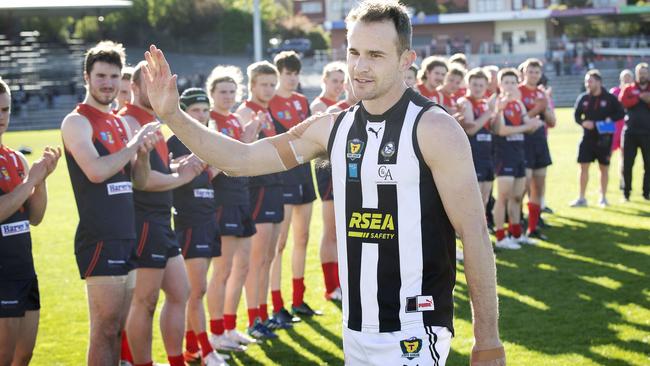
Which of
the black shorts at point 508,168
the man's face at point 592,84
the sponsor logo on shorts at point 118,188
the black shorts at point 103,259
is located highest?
the man's face at point 592,84

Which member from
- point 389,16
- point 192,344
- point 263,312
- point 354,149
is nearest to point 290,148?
point 354,149

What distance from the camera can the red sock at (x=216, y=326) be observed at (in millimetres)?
7285

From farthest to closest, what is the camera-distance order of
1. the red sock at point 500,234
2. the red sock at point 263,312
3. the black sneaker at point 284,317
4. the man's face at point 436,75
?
the red sock at point 500,234 < the man's face at point 436,75 < the black sneaker at point 284,317 < the red sock at point 263,312

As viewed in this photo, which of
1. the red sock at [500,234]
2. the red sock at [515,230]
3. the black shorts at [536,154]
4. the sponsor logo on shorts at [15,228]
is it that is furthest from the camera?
the black shorts at [536,154]

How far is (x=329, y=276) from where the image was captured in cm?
920

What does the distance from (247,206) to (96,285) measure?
220cm

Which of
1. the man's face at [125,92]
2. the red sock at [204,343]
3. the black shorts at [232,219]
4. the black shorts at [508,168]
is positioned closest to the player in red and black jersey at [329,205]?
the black shorts at [232,219]

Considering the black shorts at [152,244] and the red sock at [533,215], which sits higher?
the black shorts at [152,244]

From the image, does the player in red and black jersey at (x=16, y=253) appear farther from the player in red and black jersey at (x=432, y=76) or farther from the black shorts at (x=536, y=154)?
the black shorts at (x=536, y=154)

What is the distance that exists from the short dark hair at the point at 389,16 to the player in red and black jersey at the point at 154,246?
2.78 m

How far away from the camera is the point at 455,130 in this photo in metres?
3.39

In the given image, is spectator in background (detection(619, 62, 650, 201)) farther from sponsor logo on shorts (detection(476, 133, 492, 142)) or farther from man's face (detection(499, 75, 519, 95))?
sponsor logo on shorts (detection(476, 133, 492, 142))

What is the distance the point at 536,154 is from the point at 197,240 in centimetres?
686

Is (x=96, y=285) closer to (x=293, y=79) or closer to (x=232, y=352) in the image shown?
(x=232, y=352)
